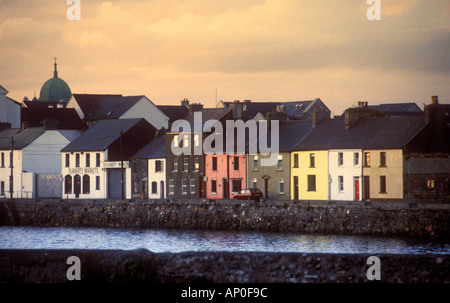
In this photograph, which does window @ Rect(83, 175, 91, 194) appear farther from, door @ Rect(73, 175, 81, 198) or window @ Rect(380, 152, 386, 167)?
window @ Rect(380, 152, 386, 167)

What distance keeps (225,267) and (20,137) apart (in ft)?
246

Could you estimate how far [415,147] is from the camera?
63656mm

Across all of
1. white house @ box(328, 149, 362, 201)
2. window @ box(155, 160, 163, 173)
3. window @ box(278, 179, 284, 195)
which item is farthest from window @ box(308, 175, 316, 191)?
window @ box(155, 160, 163, 173)

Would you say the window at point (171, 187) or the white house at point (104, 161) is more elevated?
the white house at point (104, 161)

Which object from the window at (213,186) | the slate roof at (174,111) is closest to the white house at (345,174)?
the window at (213,186)

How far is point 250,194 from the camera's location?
2662 inches

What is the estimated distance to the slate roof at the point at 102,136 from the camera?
87.1 m

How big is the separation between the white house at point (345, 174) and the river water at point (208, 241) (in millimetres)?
13296

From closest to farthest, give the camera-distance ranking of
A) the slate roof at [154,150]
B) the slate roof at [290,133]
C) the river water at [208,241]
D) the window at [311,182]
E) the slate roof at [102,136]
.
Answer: the river water at [208,241] < the window at [311,182] < the slate roof at [290,133] < the slate roof at [154,150] < the slate roof at [102,136]

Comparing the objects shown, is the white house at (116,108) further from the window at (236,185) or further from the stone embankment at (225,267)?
the stone embankment at (225,267)

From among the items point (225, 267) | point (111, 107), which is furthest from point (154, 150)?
point (225, 267)

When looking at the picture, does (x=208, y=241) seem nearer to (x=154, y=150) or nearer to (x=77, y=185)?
(x=154, y=150)

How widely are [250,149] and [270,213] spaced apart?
1715 cm
